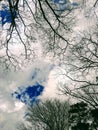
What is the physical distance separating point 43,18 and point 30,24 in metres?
0.65

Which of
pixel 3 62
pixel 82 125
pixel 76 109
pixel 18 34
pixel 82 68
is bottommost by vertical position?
pixel 82 125

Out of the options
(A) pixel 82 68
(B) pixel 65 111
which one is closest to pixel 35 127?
(B) pixel 65 111

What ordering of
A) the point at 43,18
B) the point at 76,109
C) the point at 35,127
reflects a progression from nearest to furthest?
the point at 43,18 < the point at 35,127 < the point at 76,109

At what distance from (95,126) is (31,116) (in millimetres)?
9404

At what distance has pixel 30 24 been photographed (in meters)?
10.7

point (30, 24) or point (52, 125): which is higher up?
point (30, 24)

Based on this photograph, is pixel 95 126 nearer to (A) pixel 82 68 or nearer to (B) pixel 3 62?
(A) pixel 82 68

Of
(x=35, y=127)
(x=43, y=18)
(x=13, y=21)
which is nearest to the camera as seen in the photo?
(x=13, y=21)

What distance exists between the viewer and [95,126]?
40375 mm

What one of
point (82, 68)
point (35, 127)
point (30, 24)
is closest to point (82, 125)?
point (35, 127)

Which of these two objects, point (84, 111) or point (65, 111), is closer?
point (65, 111)

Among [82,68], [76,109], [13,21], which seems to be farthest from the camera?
[76,109]

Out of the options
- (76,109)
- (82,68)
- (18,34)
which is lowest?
(76,109)

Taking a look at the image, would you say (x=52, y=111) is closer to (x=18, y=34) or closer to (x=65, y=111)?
(x=65, y=111)
